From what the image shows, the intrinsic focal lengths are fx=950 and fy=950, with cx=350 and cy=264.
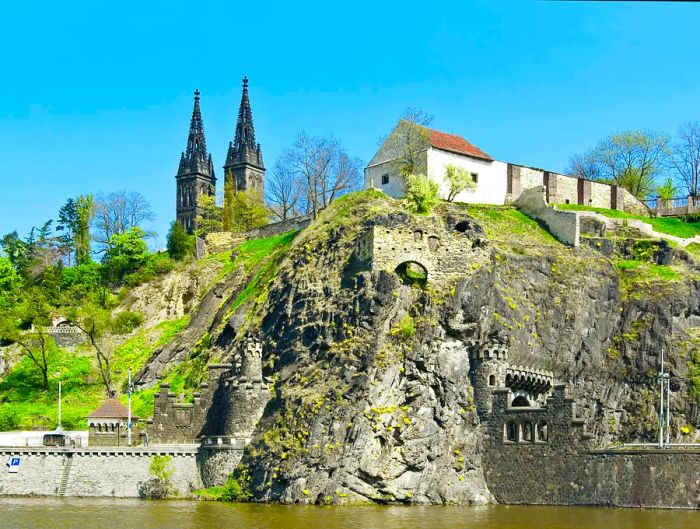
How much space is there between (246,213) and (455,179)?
30043 millimetres

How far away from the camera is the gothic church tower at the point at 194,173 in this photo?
136 m

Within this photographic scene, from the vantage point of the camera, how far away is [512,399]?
55500 millimetres

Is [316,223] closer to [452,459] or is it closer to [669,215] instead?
[452,459]

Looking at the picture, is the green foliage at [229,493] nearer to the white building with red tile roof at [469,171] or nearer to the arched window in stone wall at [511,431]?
the arched window in stone wall at [511,431]

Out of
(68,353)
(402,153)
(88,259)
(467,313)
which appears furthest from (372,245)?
(88,259)

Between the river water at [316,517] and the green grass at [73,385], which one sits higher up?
the green grass at [73,385]

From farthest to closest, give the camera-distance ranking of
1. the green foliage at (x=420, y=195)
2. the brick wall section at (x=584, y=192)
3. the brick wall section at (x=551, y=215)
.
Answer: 1. the brick wall section at (x=584, y=192)
2. the brick wall section at (x=551, y=215)
3. the green foliage at (x=420, y=195)

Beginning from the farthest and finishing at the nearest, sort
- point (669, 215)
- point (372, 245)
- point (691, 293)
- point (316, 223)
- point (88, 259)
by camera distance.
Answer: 1. point (88, 259)
2. point (669, 215)
3. point (316, 223)
4. point (691, 293)
5. point (372, 245)

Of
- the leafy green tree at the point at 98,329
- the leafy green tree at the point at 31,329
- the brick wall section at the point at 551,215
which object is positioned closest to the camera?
the brick wall section at the point at 551,215

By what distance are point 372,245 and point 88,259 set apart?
50925 mm

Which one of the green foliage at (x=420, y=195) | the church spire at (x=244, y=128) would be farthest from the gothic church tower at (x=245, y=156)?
the green foliage at (x=420, y=195)

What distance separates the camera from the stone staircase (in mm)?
56281

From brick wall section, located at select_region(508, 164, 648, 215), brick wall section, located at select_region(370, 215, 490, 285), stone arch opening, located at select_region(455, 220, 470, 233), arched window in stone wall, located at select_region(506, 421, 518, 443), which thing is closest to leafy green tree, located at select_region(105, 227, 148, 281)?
brick wall section, located at select_region(508, 164, 648, 215)

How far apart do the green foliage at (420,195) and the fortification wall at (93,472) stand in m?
24.0
